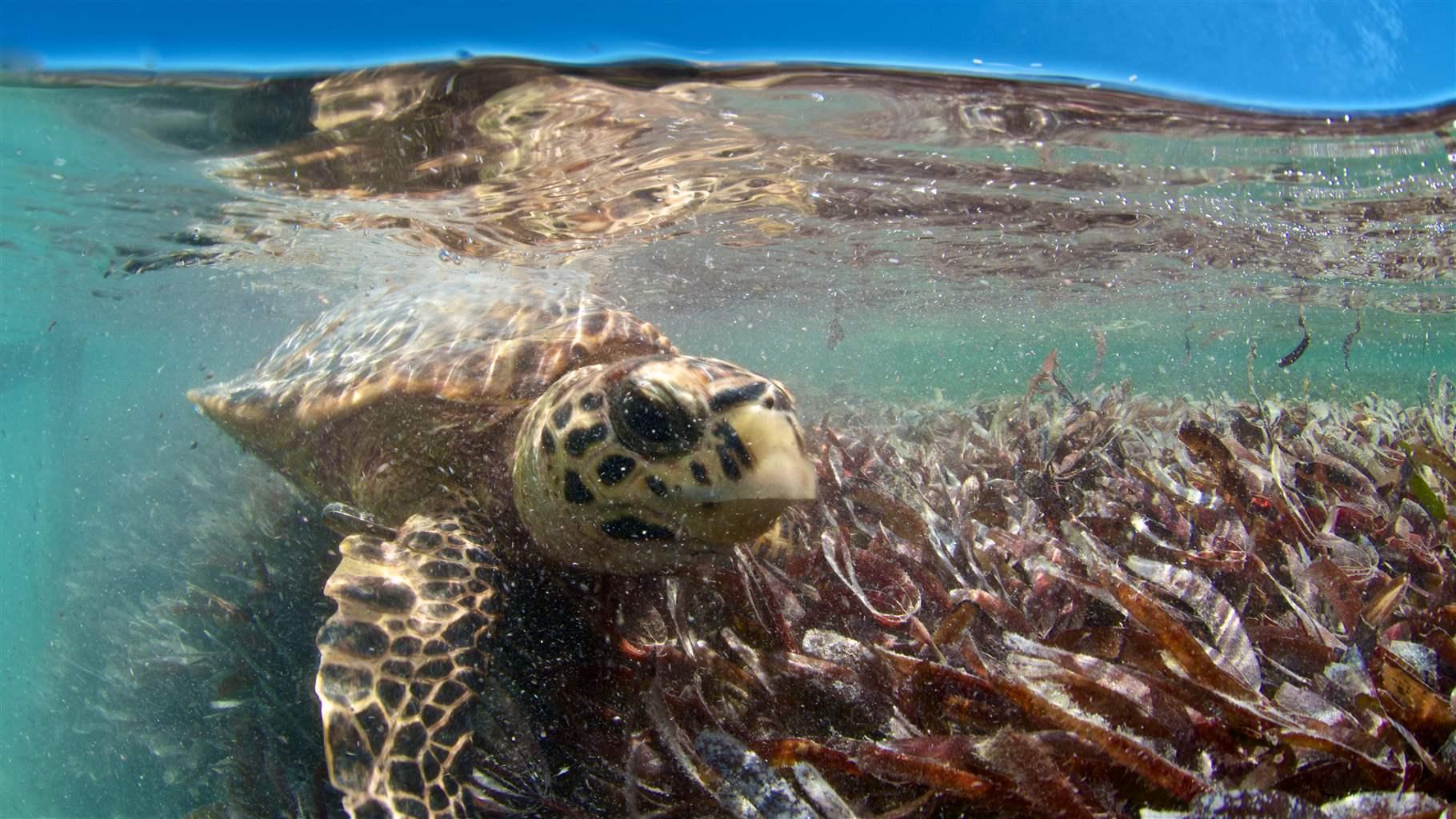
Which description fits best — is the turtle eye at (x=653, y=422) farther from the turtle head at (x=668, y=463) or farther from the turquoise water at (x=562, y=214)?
the turquoise water at (x=562, y=214)

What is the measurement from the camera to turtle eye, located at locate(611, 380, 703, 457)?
230 cm

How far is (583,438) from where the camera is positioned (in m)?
2.53

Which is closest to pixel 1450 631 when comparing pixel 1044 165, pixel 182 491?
pixel 1044 165

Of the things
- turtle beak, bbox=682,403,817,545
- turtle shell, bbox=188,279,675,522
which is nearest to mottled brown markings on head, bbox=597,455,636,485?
turtle beak, bbox=682,403,817,545

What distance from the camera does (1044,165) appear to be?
23.8ft

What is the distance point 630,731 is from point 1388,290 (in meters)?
22.2

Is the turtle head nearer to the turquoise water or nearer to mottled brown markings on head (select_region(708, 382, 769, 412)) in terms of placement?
mottled brown markings on head (select_region(708, 382, 769, 412))

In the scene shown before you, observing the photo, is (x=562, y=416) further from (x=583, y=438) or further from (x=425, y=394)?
(x=425, y=394)

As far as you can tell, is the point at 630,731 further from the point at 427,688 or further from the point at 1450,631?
the point at 1450,631

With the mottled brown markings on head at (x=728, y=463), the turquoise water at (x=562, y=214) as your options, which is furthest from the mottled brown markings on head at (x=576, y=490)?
the turquoise water at (x=562, y=214)

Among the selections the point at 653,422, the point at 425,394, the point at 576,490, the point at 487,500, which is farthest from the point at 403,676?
the point at 425,394

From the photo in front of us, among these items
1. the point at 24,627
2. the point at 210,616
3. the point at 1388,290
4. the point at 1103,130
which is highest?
the point at 1103,130

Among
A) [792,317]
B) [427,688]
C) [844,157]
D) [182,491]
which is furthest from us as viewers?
[792,317]

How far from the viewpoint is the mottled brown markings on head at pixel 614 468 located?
2.41m
